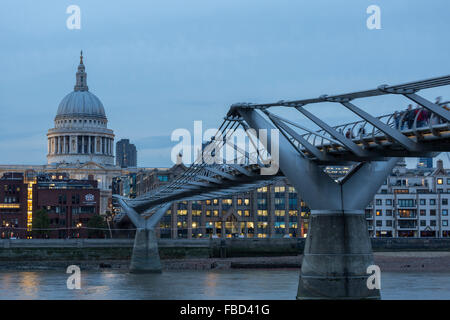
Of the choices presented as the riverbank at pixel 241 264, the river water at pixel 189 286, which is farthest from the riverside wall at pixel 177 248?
the river water at pixel 189 286

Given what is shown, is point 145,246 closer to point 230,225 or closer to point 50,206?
point 230,225

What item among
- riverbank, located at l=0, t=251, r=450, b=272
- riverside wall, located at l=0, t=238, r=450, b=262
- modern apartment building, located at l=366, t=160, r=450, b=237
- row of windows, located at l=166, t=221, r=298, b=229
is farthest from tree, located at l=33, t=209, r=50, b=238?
modern apartment building, located at l=366, t=160, r=450, b=237

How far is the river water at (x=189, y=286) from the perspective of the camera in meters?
58.9

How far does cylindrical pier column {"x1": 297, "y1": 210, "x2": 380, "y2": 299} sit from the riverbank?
5371 centimetres

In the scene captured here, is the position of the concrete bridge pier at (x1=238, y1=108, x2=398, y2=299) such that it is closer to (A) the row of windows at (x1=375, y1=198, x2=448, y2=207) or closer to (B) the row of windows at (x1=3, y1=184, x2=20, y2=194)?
(A) the row of windows at (x1=375, y1=198, x2=448, y2=207)

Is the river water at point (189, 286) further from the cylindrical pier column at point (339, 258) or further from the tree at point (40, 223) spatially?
the tree at point (40, 223)

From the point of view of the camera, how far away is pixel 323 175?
40.2 m

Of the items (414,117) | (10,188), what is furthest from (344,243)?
(10,188)

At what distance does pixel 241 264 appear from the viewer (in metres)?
102

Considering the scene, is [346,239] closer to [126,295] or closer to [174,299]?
[174,299]

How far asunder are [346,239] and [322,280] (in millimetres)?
2229

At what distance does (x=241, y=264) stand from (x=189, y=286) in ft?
112

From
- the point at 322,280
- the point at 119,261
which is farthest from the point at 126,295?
the point at 119,261

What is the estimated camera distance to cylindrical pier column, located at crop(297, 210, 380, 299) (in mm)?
39250
